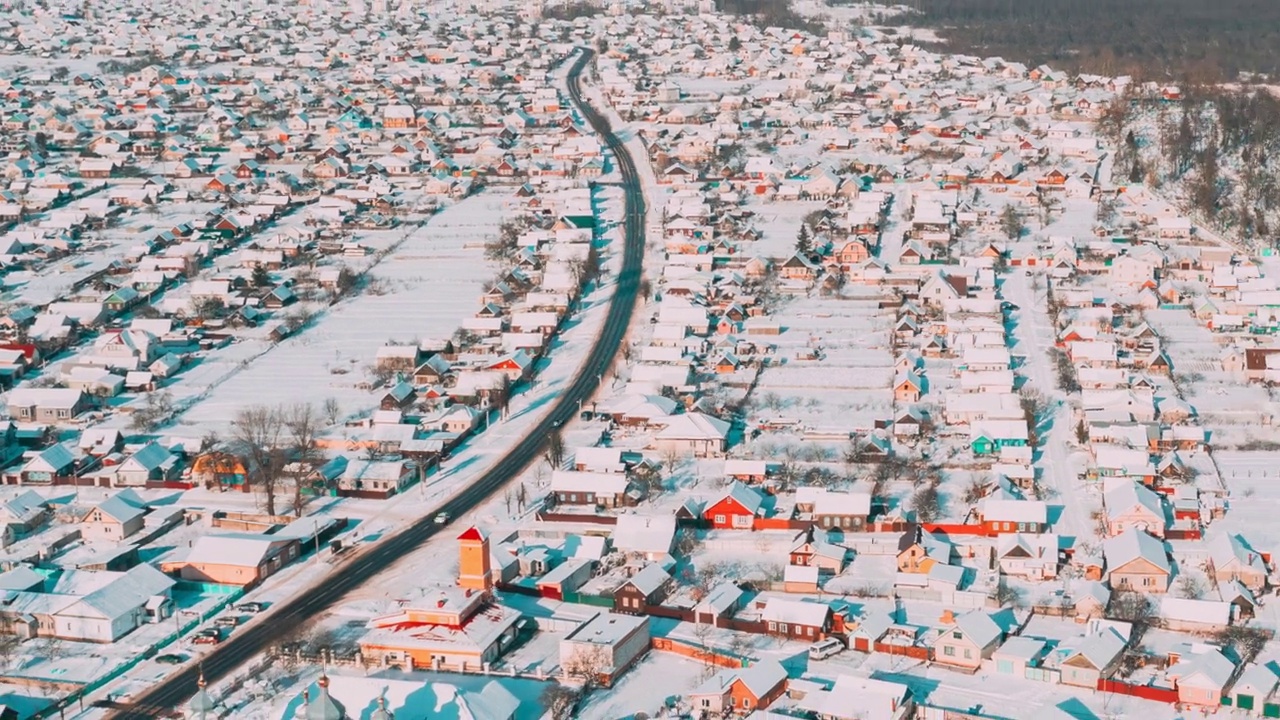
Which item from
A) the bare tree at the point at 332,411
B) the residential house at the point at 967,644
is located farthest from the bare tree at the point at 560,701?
the bare tree at the point at 332,411

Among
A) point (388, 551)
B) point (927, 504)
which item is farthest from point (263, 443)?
point (927, 504)

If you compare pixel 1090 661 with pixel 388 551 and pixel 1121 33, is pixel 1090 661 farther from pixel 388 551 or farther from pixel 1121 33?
pixel 1121 33

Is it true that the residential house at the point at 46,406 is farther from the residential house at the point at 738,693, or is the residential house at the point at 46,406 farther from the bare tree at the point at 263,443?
the residential house at the point at 738,693

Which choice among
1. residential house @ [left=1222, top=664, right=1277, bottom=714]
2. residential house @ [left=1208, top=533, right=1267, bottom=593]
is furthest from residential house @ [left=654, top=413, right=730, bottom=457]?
residential house @ [left=1222, top=664, right=1277, bottom=714]

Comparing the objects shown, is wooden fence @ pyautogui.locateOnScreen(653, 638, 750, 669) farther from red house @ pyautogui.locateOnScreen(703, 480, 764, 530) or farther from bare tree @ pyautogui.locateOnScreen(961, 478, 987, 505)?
bare tree @ pyautogui.locateOnScreen(961, 478, 987, 505)

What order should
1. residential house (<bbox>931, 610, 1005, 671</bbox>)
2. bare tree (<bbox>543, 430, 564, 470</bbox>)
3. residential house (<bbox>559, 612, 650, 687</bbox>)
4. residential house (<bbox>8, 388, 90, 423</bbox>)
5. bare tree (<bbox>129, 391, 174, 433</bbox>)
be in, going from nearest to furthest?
residential house (<bbox>559, 612, 650, 687</bbox>) → residential house (<bbox>931, 610, 1005, 671</bbox>) → bare tree (<bbox>543, 430, 564, 470</bbox>) → bare tree (<bbox>129, 391, 174, 433</bbox>) → residential house (<bbox>8, 388, 90, 423</bbox>)
